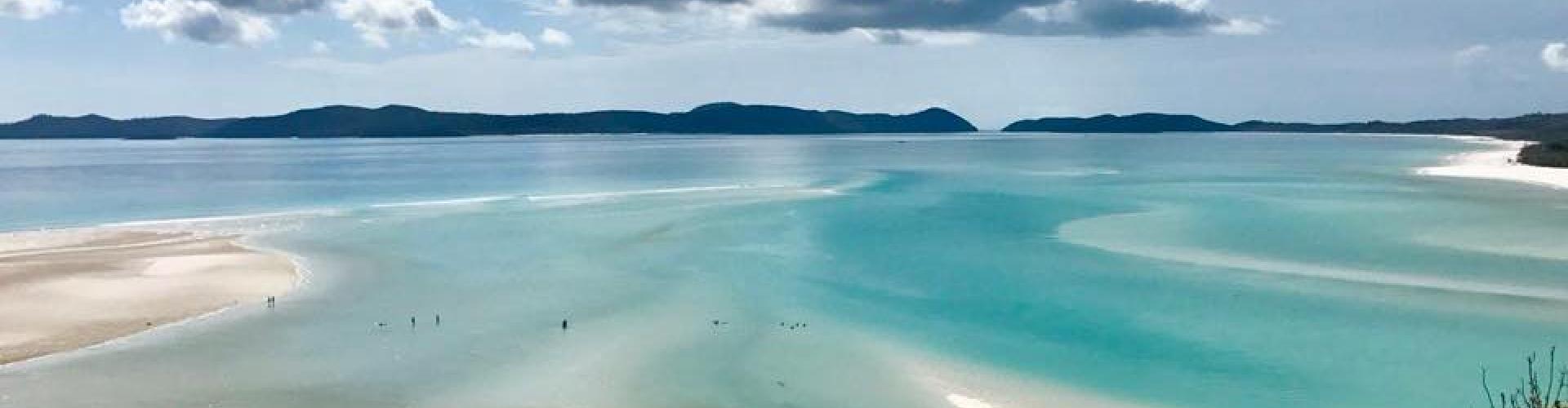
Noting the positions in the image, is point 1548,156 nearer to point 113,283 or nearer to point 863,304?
point 863,304

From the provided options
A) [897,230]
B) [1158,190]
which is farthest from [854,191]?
[897,230]

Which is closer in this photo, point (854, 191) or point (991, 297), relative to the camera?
point (991, 297)

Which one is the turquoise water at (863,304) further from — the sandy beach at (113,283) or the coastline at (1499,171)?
the coastline at (1499,171)

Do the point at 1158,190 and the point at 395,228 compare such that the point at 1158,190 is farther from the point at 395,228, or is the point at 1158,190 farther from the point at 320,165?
the point at 320,165

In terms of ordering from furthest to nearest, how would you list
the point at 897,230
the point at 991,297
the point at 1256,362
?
the point at 897,230, the point at 991,297, the point at 1256,362

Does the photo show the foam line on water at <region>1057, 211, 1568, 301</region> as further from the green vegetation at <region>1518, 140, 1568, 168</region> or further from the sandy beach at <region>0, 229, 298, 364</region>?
the green vegetation at <region>1518, 140, 1568, 168</region>

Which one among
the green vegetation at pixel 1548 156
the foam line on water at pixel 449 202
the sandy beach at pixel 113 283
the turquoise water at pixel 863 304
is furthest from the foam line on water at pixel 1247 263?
the green vegetation at pixel 1548 156
